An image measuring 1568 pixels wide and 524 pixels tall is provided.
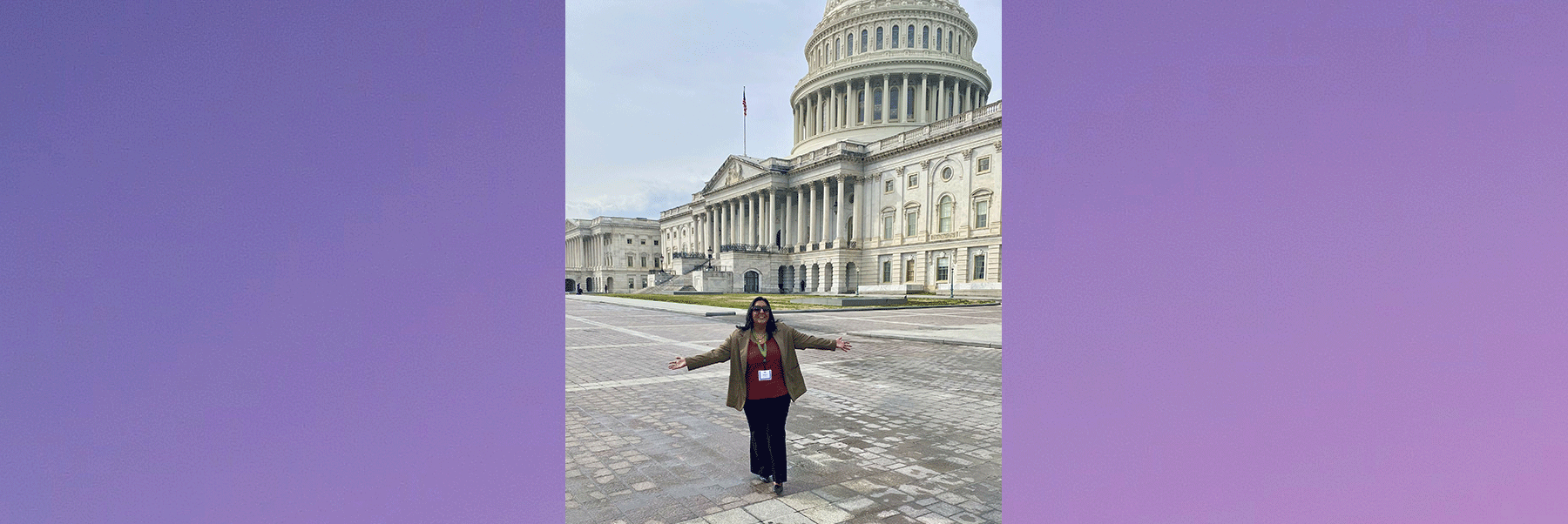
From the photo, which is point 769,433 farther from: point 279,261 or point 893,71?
point 893,71

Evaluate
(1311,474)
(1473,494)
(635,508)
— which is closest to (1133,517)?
(1311,474)

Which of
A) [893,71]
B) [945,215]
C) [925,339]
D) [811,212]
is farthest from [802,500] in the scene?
[893,71]

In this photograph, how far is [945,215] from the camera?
51.7 metres

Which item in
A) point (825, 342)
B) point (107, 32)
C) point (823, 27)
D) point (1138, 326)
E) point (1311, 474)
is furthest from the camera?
point (823, 27)

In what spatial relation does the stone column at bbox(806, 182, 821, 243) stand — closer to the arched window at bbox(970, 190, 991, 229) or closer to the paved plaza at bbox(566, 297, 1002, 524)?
the arched window at bbox(970, 190, 991, 229)

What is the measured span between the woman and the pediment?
61229mm

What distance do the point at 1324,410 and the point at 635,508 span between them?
388 cm

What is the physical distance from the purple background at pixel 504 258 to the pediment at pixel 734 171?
6382 centimetres

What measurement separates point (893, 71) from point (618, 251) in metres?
53.8

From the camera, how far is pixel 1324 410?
6.45ft

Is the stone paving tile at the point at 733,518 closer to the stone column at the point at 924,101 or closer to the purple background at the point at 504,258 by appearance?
the purple background at the point at 504,258

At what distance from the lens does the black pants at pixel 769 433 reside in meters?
4.70

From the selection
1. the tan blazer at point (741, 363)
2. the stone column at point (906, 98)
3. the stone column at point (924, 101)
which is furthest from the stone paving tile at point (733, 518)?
the stone column at point (906, 98)

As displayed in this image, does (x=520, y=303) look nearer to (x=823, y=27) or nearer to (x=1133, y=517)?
(x=1133, y=517)
